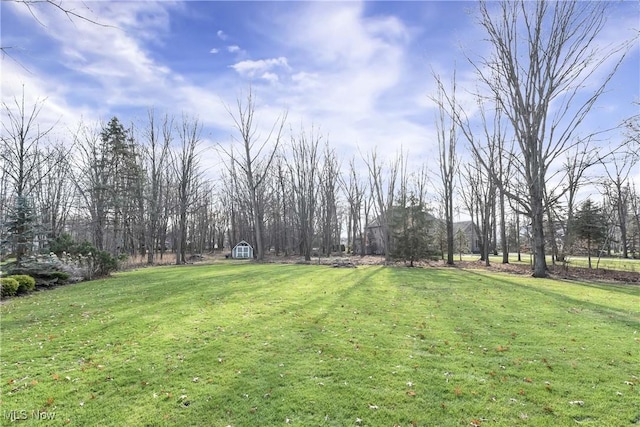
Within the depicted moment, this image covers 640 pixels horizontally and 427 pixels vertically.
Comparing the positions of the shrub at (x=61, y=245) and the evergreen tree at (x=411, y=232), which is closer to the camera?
the shrub at (x=61, y=245)

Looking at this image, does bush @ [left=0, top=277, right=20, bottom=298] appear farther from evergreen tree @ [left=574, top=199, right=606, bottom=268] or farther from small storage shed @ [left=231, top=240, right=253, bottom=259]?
evergreen tree @ [left=574, top=199, right=606, bottom=268]

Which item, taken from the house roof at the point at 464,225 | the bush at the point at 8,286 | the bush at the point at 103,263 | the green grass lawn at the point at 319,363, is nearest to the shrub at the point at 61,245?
the bush at the point at 103,263

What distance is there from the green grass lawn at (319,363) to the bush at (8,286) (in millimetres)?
1835

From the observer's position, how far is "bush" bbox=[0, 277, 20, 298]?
9562 millimetres

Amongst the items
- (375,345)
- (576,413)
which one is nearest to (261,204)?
(375,345)

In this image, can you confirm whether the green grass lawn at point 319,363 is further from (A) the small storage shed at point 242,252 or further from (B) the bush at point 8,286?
(A) the small storage shed at point 242,252

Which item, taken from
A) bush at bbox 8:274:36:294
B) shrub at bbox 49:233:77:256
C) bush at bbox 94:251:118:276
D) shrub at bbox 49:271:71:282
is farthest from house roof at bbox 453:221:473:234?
bush at bbox 8:274:36:294

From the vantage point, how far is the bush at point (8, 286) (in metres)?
9.56

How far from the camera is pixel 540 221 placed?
1470cm

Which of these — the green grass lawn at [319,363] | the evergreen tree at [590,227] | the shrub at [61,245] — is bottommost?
the green grass lawn at [319,363]

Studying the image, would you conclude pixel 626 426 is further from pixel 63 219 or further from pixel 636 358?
pixel 63 219

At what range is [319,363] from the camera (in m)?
4.53

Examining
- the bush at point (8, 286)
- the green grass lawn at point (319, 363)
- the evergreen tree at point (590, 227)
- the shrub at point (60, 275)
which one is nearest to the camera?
the green grass lawn at point (319, 363)

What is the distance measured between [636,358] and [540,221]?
11.4 meters
